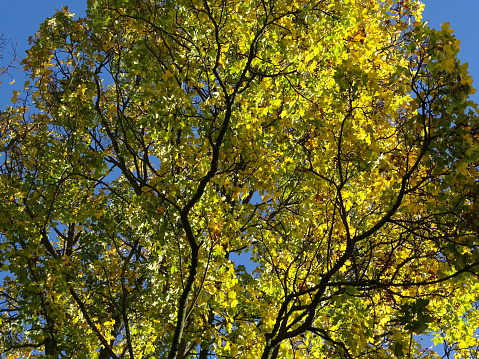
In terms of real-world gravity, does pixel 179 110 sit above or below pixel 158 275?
above

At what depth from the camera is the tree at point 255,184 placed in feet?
17.3

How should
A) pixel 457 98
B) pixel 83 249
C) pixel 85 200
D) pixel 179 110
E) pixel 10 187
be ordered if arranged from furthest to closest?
pixel 83 249
pixel 85 200
pixel 10 187
pixel 179 110
pixel 457 98

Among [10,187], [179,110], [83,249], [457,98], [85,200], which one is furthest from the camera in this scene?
[83,249]

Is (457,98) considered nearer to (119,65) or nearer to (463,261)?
(463,261)

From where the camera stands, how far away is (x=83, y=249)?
9.01 meters

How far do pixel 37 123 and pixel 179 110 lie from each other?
3957 mm

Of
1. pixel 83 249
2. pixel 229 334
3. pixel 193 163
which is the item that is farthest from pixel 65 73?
pixel 229 334

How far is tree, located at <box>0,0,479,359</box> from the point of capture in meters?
5.27

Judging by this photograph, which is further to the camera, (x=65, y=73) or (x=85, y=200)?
(x=65, y=73)

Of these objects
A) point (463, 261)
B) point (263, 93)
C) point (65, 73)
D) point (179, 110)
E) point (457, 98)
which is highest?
point (65, 73)

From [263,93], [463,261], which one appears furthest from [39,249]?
[463,261]

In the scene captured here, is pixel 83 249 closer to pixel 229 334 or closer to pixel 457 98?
pixel 229 334

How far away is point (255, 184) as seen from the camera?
269 inches

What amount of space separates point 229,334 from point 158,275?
1.56 metres
